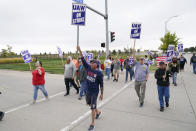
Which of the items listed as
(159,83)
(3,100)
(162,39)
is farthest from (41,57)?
(159,83)

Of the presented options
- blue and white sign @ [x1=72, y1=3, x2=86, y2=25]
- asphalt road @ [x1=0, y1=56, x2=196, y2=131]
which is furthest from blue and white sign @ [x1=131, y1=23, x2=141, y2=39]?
asphalt road @ [x1=0, y1=56, x2=196, y2=131]

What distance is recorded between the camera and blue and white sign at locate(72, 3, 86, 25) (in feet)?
22.3

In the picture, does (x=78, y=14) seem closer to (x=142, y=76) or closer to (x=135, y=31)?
(x=135, y=31)

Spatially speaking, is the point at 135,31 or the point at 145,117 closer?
the point at 145,117

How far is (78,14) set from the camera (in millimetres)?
6879

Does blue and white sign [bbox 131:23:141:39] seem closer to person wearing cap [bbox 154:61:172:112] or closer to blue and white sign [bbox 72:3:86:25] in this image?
person wearing cap [bbox 154:61:172:112]

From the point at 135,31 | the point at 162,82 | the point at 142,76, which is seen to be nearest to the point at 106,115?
the point at 142,76

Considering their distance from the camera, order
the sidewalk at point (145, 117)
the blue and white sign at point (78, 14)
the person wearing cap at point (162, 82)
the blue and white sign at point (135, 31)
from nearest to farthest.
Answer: the sidewalk at point (145, 117), the person wearing cap at point (162, 82), the blue and white sign at point (135, 31), the blue and white sign at point (78, 14)

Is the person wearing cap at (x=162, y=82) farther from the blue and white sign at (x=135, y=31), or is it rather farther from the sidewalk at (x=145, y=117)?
the blue and white sign at (x=135, y=31)

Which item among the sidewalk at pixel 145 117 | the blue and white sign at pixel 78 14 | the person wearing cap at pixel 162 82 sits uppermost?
the blue and white sign at pixel 78 14

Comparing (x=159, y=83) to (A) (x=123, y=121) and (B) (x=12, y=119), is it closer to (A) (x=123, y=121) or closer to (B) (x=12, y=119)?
(A) (x=123, y=121)

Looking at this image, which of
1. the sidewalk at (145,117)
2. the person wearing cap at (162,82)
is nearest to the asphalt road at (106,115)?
the sidewalk at (145,117)

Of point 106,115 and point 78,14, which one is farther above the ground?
point 78,14

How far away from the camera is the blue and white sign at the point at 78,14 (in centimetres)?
680
